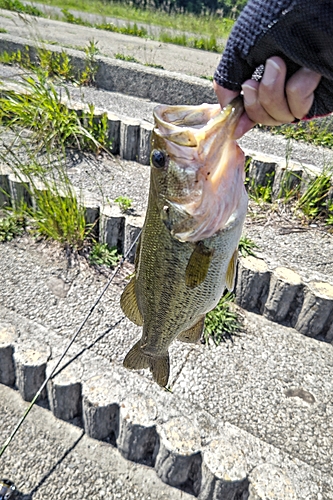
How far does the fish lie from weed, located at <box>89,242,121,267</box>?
1719mm

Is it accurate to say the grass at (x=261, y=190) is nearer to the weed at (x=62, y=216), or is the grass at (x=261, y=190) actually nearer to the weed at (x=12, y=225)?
the weed at (x=62, y=216)

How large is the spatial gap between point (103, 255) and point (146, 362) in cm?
178

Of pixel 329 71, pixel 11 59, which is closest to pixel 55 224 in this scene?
pixel 329 71

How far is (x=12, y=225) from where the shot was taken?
12.3 feet

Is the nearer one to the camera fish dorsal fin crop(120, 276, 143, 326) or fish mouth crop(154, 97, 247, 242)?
fish mouth crop(154, 97, 247, 242)

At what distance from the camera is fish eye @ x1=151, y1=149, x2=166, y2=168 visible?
53.4 inches

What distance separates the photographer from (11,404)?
103 inches

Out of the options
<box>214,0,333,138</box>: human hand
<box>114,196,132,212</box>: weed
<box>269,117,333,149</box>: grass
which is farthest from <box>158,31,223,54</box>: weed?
<box>214,0,333,138</box>: human hand

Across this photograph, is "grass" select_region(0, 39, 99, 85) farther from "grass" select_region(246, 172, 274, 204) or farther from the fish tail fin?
the fish tail fin

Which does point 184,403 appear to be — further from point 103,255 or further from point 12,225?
point 12,225

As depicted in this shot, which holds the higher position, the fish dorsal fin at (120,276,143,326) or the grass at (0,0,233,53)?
the grass at (0,0,233,53)

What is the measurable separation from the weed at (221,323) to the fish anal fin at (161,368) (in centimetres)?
108

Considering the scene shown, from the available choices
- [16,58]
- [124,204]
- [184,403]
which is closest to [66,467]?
[184,403]

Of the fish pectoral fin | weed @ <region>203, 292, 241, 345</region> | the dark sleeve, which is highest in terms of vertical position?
the dark sleeve
